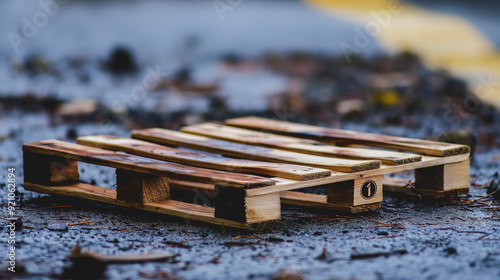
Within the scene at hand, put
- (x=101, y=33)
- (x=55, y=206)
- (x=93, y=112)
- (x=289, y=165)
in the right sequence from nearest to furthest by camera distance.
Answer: (x=289, y=165)
(x=55, y=206)
(x=93, y=112)
(x=101, y=33)

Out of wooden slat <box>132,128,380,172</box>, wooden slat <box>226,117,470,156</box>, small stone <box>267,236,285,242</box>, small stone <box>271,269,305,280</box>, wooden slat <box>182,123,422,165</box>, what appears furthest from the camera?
wooden slat <box>226,117,470,156</box>

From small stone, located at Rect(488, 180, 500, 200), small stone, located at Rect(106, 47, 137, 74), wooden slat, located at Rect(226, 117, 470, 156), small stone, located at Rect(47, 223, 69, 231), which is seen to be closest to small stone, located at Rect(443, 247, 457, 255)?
wooden slat, located at Rect(226, 117, 470, 156)

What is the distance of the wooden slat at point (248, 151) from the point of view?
12.0 feet

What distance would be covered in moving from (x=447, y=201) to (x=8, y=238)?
96.0 inches

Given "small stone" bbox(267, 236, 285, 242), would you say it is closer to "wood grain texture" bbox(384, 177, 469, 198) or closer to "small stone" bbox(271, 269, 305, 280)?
"small stone" bbox(271, 269, 305, 280)

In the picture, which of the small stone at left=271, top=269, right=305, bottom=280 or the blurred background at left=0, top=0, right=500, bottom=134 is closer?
the small stone at left=271, top=269, right=305, bottom=280

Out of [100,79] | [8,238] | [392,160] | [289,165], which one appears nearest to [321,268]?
[289,165]

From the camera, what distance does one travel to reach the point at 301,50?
34.5ft

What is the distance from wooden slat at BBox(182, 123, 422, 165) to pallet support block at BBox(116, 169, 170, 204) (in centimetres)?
77

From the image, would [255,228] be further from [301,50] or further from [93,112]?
[301,50]

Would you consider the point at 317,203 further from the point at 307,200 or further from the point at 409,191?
the point at 409,191

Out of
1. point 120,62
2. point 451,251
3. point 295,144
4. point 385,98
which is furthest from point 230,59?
point 451,251

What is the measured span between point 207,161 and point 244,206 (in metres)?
0.51

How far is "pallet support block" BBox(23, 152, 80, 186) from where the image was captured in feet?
13.4
